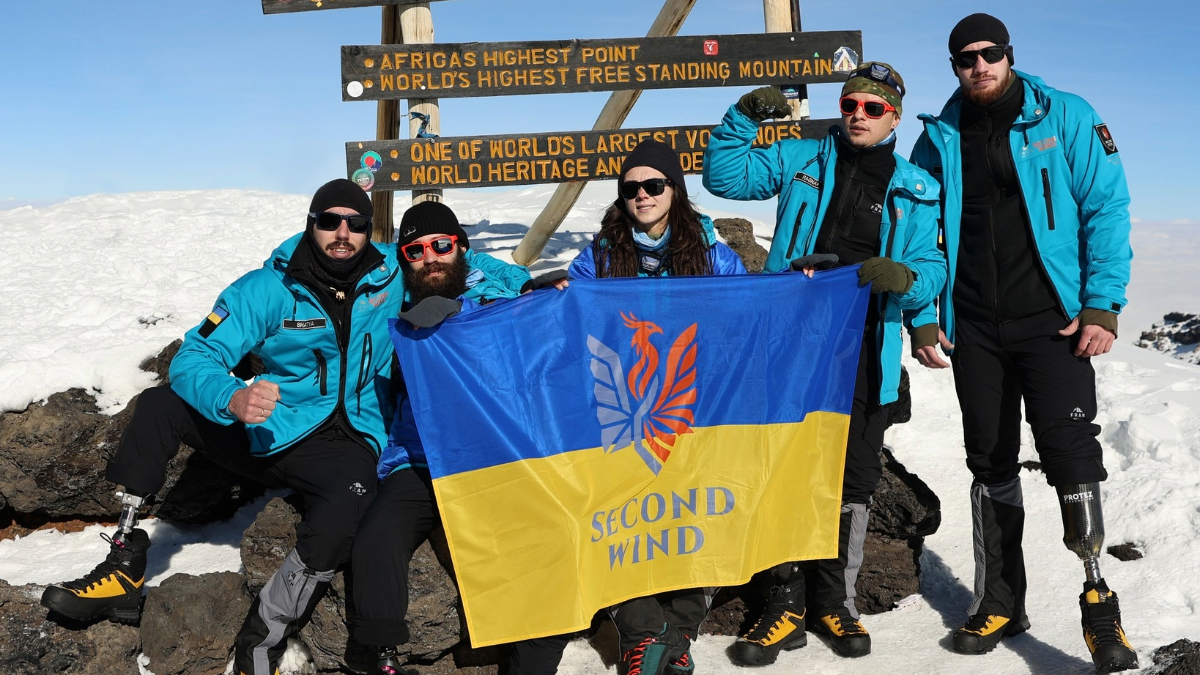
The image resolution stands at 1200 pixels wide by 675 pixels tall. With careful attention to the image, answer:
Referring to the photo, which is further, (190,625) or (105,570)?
(190,625)

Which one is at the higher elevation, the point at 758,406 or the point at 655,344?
the point at 655,344

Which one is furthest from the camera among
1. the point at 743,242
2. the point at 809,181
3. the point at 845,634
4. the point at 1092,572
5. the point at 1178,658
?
the point at 743,242

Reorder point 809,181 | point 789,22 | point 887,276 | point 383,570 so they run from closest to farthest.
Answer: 1. point 383,570
2. point 887,276
3. point 809,181
4. point 789,22

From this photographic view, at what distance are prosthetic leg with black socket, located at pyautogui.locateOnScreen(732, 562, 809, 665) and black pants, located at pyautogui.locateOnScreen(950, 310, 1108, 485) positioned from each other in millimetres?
1070

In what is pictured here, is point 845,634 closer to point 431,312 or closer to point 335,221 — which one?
point 431,312

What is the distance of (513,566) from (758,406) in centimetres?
133

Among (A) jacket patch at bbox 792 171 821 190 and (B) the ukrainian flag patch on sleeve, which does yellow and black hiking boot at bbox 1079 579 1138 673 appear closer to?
(A) jacket patch at bbox 792 171 821 190

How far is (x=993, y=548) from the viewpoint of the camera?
464 centimetres

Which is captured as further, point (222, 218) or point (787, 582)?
point (222, 218)

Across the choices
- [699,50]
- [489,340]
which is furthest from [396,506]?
[699,50]

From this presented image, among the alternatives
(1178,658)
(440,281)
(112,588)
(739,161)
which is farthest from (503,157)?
→ (1178,658)

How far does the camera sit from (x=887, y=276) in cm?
413

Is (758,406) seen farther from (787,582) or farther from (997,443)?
A: (997,443)

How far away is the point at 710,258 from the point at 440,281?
129cm
